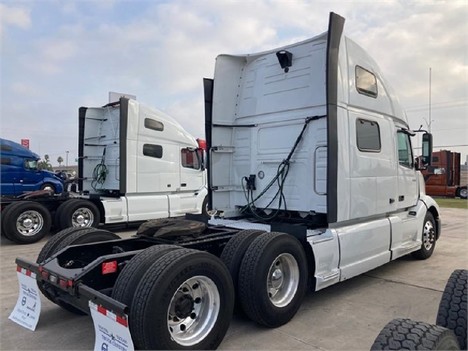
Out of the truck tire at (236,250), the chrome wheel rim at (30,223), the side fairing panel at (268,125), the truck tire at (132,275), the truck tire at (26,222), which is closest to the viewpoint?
the truck tire at (132,275)

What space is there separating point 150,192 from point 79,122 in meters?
2.90

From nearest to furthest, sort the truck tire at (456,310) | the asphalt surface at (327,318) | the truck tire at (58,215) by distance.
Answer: the truck tire at (456,310) < the asphalt surface at (327,318) < the truck tire at (58,215)

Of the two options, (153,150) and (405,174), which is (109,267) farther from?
(153,150)

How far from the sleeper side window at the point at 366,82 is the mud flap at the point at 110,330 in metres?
4.11

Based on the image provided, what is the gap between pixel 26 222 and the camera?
9.03 meters

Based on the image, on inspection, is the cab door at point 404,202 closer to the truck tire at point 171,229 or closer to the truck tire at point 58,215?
the truck tire at point 171,229

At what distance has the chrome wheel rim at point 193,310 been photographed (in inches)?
129

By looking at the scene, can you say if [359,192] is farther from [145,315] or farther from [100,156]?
[100,156]

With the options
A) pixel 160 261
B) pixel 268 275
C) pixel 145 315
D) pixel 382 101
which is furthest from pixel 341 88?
pixel 145 315

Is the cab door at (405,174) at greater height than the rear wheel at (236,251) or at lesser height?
greater

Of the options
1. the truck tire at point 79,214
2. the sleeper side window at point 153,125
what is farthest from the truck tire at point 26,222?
the sleeper side window at point 153,125

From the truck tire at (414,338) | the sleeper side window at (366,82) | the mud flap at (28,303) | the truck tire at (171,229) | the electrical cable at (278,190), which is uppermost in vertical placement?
the sleeper side window at (366,82)

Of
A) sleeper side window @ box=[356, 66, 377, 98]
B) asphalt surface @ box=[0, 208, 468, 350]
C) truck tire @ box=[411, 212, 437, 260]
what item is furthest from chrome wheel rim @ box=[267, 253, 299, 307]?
truck tire @ box=[411, 212, 437, 260]

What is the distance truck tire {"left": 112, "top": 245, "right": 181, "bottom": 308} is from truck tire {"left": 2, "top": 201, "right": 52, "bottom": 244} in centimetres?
675
